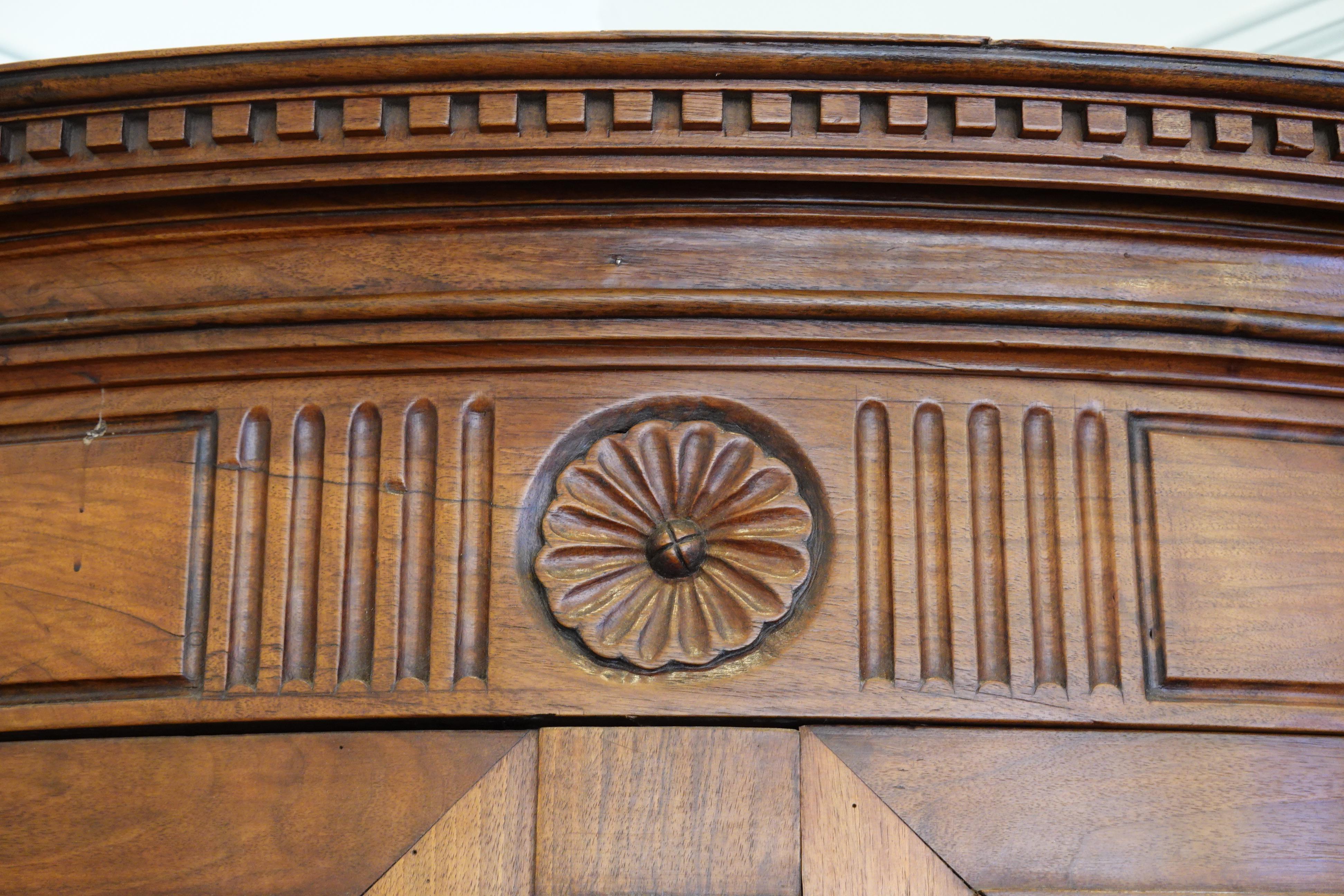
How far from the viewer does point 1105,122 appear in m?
0.74

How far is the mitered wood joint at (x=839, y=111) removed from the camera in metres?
0.74

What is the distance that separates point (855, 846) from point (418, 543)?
12.5 inches

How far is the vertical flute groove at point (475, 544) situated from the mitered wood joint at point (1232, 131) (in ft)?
1.59

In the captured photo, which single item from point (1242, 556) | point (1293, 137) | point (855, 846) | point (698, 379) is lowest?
point (855, 846)

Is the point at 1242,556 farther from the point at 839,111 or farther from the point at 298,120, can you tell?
the point at 298,120

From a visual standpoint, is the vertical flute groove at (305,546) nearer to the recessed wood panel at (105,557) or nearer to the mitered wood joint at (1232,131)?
the recessed wood panel at (105,557)

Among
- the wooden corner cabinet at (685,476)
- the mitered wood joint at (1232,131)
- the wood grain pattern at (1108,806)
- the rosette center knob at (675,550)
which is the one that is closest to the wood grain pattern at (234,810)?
the wooden corner cabinet at (685,476)

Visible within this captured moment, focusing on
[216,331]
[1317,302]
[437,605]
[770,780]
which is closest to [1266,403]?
[1317,302]

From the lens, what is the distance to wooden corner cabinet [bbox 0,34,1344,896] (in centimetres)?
71

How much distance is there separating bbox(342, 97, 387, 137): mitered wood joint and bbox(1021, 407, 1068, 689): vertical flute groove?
1.46 feet

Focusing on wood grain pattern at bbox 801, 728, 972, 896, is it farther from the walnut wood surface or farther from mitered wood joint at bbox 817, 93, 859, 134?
mitered wood joint at bbox 817, 93, 859, 134

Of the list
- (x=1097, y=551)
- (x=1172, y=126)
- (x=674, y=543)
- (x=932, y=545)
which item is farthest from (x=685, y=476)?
(x=1172, y=126)

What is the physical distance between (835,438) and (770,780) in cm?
21

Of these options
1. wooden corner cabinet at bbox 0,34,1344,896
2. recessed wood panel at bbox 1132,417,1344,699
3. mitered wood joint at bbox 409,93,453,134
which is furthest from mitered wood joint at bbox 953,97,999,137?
mitered wood joint at bbox 409,93,453,134
